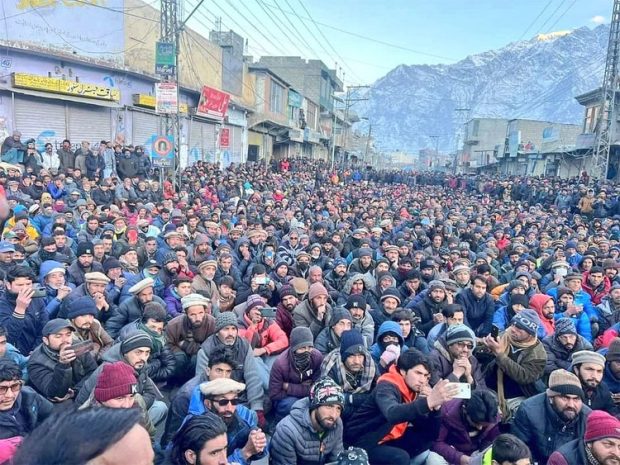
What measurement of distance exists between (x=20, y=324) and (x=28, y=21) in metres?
14.4

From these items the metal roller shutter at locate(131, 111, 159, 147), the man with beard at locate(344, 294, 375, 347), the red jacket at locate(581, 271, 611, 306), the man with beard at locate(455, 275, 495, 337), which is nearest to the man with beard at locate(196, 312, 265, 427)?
the man with beard at locate(344, 294, 375, 347)

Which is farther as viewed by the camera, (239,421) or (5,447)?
(239,421)

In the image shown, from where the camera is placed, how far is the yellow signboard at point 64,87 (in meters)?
14.5

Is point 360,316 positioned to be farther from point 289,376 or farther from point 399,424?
point 399,424

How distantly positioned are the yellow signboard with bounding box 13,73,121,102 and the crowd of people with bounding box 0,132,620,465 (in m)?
6.37

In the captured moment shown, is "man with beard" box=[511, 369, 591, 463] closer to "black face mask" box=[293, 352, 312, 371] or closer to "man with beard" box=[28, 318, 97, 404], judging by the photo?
"black face mask" box=[293, 352, 312, 371]

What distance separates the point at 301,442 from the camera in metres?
3.47

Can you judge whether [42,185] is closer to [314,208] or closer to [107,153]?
[107,153]

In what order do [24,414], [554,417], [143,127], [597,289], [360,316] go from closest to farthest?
[24,414] → [554,417] → [360,316] → [597,289] → [143,127]

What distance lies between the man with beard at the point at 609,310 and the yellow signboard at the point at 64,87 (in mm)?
16301

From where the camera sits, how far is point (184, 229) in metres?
9.92

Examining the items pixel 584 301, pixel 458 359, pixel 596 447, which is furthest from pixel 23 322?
pixel 584 301

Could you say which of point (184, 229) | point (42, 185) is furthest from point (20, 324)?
point (42, 185)

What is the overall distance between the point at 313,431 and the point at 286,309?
2.67 meters
